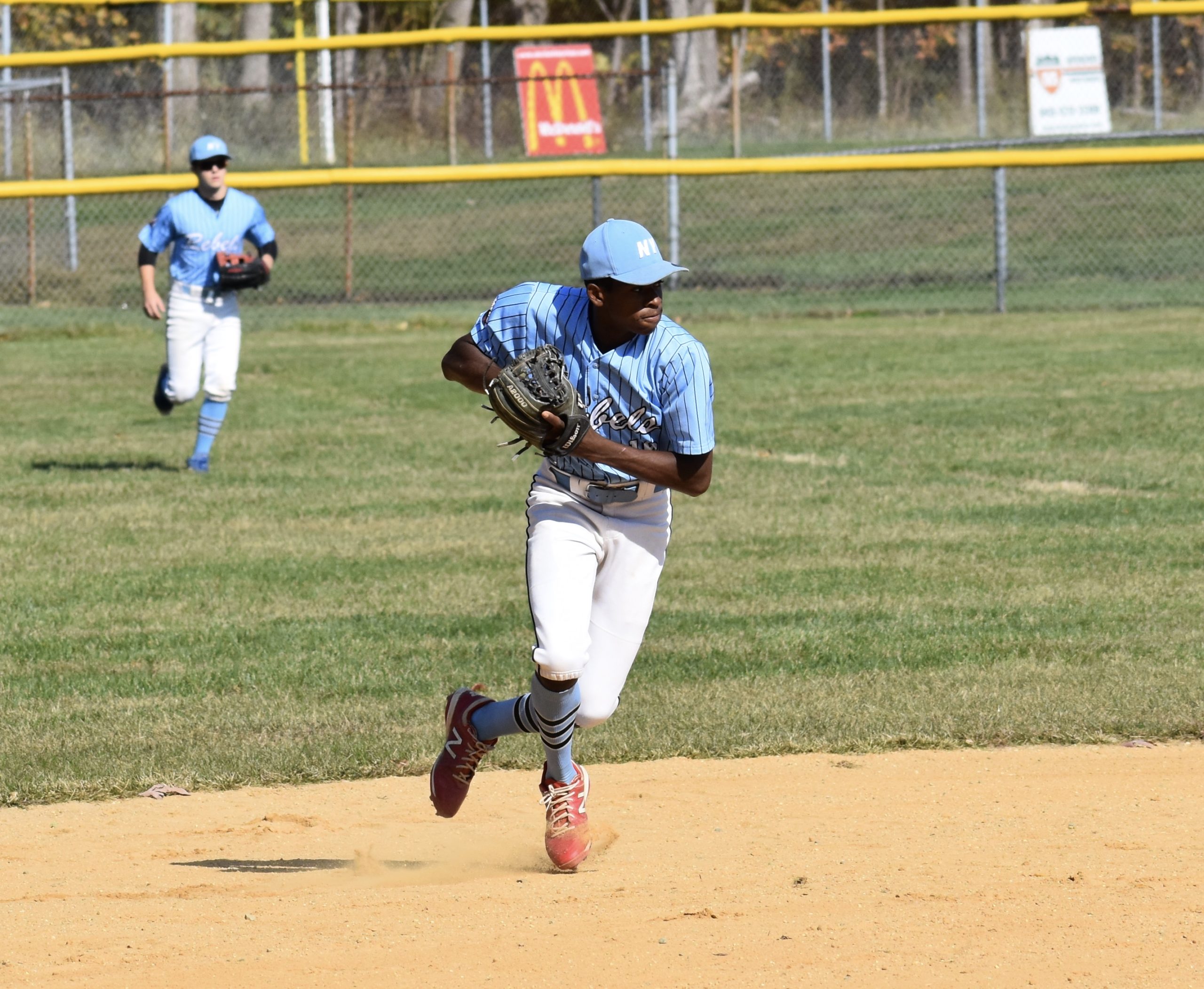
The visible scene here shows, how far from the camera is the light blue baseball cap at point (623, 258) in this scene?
5.14 m

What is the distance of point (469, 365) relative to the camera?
5.48 m

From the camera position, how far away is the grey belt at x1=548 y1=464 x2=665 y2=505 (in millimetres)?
5484

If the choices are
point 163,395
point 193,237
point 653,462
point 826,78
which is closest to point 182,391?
point 163,395

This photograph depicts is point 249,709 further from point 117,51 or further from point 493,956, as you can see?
point 117,51

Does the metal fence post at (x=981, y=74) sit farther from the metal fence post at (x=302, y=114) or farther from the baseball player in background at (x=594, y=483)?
the baseball player in background at (x=594, y=483)

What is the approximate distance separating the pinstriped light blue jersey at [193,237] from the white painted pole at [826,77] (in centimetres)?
1289

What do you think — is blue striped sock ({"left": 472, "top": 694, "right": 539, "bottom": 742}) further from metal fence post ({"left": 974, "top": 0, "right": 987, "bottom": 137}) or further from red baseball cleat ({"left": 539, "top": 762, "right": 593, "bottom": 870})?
metal fence post ({"left": 974, "top": 0, "right": 987, "bottom": 137})

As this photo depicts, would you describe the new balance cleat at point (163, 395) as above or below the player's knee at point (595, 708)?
above

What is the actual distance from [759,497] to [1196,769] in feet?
17.5

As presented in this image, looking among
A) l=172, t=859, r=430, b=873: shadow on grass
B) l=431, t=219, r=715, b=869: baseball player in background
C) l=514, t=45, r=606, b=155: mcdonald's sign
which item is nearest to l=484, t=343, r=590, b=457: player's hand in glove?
l=431, t=219, r=715, b=869: baseball player in background

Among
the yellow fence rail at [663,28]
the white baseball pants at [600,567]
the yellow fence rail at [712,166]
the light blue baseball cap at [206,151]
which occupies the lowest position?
the white baseball pants at [600,567]

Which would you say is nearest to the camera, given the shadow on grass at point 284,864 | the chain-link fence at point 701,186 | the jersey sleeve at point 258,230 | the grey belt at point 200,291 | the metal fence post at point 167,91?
the shadow on grass at point 284,864

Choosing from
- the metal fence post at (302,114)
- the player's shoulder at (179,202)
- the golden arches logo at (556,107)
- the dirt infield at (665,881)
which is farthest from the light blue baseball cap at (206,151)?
the golden arches logo at (556,107)

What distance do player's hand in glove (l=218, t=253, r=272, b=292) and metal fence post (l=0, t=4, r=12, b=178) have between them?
10.9 meters
